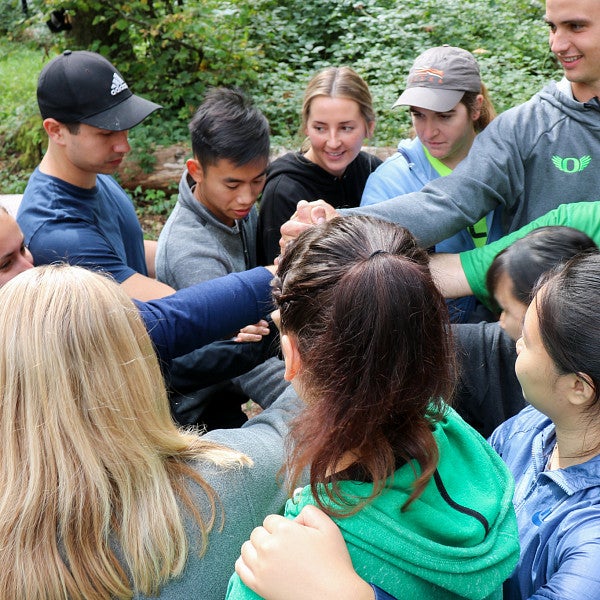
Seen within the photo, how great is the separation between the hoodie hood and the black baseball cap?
2.38m

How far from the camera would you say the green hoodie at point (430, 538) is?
1.32 meters

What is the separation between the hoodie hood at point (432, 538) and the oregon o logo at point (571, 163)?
5.96 ft

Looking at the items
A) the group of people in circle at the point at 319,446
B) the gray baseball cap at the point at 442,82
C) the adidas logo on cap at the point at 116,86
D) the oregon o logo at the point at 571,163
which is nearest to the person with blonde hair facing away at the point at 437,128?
the gray baseball cap at the point at 442,82

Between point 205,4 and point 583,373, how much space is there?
302 inches

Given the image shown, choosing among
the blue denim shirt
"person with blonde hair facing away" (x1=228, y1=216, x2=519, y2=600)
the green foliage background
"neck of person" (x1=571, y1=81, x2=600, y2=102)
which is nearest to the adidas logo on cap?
"neck of person" (x1=571, y1=81, x2=600, y2=102)

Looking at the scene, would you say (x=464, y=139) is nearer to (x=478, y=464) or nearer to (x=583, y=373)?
(x=583, y=373)

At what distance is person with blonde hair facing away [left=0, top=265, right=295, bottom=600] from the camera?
151 cm

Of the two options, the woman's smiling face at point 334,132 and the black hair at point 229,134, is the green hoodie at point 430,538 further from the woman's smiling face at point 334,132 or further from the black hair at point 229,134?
the woman's smiling face at point 334,132

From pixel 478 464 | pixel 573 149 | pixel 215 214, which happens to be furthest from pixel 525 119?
pixel 478 464

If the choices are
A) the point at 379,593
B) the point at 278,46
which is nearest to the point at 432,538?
the point at 379,593

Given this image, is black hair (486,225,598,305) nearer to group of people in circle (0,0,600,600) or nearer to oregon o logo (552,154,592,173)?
group of people in circle (0,0,600,600)

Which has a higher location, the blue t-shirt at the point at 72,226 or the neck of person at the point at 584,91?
the neck of person at the point at 584,91

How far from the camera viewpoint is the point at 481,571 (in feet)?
4.51

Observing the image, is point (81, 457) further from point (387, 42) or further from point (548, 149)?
point (387, 42)
